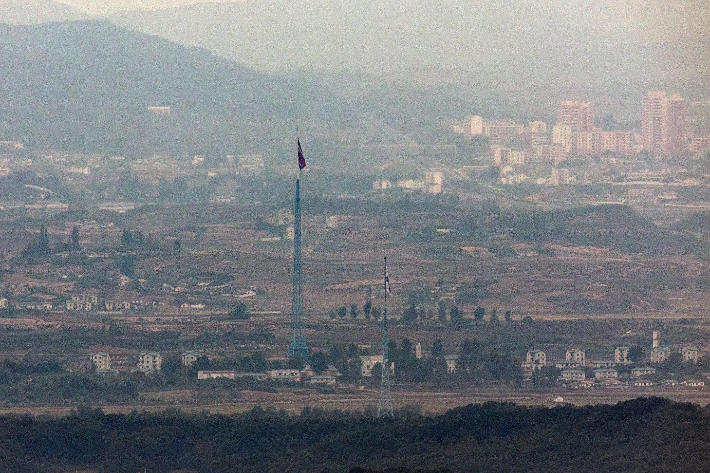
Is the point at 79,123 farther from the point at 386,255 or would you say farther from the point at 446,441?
the point at 446,441

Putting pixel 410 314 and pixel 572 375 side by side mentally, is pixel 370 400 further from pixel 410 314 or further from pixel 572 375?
pixel 410 314

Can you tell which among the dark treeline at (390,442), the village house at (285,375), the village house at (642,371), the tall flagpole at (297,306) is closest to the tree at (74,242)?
the tall flagpole at (297,306)

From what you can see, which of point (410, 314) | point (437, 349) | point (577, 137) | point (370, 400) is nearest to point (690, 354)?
point (437, 349)

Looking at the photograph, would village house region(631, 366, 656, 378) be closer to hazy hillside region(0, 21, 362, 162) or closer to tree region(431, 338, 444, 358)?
tree region(431, 338, 444, 358)


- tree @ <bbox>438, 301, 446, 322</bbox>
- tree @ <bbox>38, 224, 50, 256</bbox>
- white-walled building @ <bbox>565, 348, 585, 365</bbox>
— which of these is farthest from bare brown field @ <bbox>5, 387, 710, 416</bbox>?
tree @ <bbox>38, 224, 50, 256</bbox>

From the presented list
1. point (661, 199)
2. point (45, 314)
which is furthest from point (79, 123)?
point (45, 314)

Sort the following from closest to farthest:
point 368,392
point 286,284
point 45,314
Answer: point 368,392 → point 45,314 → point 286,284
